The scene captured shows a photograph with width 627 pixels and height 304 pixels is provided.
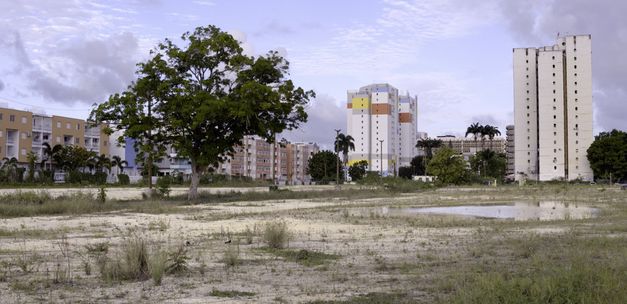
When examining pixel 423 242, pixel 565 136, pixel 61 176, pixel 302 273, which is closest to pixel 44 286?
pixel 302 273

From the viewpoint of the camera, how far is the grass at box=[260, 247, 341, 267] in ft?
40.8

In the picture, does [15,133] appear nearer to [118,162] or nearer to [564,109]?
[118,162]

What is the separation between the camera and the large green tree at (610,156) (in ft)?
411

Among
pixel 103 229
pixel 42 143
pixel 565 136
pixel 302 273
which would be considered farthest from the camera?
pixel 565 136

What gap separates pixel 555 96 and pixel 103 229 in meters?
143

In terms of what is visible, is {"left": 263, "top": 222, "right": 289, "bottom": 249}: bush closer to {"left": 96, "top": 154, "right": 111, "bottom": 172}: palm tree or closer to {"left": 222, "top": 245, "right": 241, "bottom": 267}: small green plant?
→ {"left": 222, "top": 245, "right": 241, "bottom": 267}: small green plant

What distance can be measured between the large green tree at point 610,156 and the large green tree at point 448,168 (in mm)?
48650

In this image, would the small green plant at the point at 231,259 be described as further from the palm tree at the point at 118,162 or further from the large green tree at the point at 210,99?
the palm tree at the point at 118,162

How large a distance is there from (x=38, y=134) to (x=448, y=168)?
8050 cm

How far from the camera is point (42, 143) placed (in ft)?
397

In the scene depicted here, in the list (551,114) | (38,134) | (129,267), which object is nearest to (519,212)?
(129,267)

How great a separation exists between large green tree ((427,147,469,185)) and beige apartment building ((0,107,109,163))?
59.7 meters

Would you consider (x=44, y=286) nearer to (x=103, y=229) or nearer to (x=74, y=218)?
(x=103, y=229)

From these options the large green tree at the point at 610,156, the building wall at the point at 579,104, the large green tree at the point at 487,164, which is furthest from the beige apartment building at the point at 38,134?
the building wall at the point at 579,104
